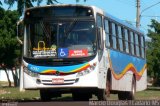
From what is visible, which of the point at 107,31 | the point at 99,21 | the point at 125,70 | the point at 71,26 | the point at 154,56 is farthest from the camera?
the point at 154,56

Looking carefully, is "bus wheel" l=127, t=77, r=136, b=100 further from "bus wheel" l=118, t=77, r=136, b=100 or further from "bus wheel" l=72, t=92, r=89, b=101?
"bus wheel" l=72, t=92, r=89, b=101

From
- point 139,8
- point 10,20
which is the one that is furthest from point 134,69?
point 10,20

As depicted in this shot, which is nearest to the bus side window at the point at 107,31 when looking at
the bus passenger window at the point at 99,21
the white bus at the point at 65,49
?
the white bus at the point at 65,49

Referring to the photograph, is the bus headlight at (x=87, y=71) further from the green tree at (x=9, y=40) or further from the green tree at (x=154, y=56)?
the green tree at (x=9, y=40)

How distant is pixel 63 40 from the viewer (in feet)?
68.4

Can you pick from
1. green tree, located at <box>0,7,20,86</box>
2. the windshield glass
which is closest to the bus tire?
the windshield glass

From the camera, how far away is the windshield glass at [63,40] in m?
20.8

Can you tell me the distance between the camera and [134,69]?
28.3m

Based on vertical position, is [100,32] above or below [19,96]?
above

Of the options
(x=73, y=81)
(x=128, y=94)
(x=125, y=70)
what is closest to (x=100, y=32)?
(x=73, y=81)

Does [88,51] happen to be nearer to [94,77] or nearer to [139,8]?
[94,77]

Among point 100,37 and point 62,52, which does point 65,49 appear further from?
point 100,37

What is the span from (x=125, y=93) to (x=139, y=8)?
79.0 feet

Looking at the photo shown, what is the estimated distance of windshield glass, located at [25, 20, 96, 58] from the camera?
20797mm
